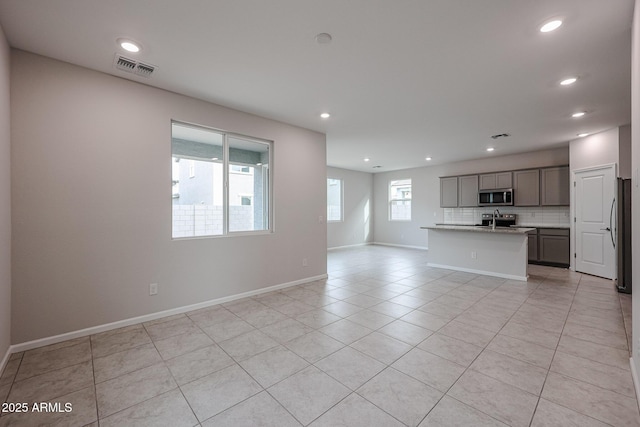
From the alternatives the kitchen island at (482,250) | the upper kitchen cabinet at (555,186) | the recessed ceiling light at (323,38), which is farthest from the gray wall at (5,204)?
the upper kitchen cabinet at (555,186)

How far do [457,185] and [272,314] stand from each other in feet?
21.9

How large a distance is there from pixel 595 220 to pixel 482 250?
6.90 ft

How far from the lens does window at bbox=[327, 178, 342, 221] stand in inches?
362

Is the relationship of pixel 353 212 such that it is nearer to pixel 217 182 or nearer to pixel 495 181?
pixel 495 181

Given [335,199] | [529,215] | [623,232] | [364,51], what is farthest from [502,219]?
[364,51]

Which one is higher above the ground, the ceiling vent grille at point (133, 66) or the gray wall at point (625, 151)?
the ceiling vent grille at point (133, 66)

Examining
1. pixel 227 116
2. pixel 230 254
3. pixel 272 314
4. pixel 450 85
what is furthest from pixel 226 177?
pixel 450 85

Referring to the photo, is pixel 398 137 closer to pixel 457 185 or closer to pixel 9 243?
pixel 457 185

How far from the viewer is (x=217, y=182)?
12.9ft

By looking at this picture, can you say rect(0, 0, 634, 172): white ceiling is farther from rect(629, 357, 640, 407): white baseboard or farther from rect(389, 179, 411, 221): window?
rect(389, 179, 411, 221): window

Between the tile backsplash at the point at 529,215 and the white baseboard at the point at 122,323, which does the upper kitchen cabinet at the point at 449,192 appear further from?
the white baseboard at the point at 122,323

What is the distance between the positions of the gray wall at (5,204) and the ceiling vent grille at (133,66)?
2.55 ft

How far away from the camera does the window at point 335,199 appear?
920cm

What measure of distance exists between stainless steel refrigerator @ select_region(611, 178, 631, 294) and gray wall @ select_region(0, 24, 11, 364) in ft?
24.8
